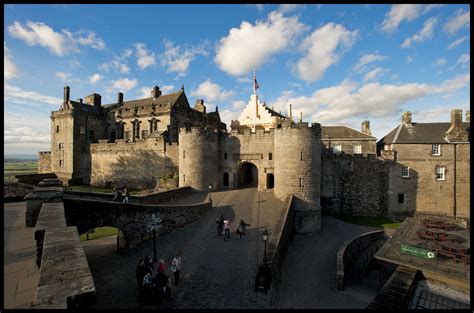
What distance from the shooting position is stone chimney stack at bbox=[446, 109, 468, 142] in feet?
77.7

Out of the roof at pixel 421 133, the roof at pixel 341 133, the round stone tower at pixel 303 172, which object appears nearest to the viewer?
the round stone tower at pixel 303 172

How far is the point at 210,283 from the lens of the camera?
9945 mm

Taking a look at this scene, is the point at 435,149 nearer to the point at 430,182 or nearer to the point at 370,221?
the point at 430,182

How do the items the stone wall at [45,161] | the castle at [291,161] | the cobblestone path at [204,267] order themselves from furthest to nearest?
1. the stone wall at [45,161]
2. the castle at [291,161]
3. the cobblestone path at [204,267]

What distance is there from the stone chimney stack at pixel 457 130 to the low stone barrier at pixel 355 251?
41.4ft

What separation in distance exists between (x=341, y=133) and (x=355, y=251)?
646 inches

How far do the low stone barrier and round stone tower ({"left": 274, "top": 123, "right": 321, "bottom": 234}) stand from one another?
10.4 ft

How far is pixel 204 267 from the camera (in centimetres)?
1103

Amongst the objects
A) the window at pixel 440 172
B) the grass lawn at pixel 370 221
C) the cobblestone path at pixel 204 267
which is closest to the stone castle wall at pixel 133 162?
the cobblestone path at pixel 204 267

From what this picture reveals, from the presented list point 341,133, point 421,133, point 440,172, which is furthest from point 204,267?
Answer: point 421,133

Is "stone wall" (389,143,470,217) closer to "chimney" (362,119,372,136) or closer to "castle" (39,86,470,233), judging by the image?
"castle" (39,86,470,233)

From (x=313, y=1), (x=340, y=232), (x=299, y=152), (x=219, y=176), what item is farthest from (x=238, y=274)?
(x=219, y=176)

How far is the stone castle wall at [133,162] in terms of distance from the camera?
29.4 m

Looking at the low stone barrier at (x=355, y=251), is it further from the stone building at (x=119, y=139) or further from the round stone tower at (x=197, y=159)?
the stone building at (x=119, y=139)
